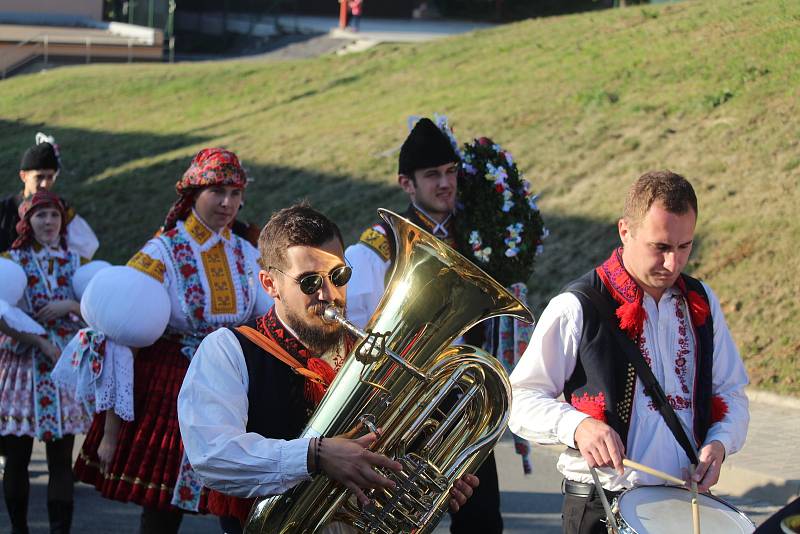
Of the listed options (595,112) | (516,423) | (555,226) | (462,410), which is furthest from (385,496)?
(595,112)

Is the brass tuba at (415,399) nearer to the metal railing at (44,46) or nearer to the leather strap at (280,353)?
the leather strap at (280,353)

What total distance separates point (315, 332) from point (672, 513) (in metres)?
1.16

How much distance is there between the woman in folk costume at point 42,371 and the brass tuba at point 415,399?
130 inches

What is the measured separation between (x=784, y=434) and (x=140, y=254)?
5112 millimetres

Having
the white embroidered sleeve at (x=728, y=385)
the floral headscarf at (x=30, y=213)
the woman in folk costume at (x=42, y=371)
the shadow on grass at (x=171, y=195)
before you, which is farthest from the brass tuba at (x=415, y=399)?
the shadow on grass at (x=171, y=195)

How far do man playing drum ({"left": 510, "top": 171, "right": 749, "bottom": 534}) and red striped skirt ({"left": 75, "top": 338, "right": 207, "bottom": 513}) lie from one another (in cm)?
182

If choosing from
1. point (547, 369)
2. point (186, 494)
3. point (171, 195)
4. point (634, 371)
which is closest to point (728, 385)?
point (634, 371)

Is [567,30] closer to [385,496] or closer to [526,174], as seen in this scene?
[526,174]

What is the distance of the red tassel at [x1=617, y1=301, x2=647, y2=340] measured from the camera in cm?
377

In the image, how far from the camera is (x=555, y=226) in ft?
41.4

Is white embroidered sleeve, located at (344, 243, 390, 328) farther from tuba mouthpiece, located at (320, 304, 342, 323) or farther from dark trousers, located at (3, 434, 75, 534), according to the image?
dark trousers, located at (3, 434, 75, 534)

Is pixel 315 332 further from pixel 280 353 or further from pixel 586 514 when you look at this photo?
pixel 586 514

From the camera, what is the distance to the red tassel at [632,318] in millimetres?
3773

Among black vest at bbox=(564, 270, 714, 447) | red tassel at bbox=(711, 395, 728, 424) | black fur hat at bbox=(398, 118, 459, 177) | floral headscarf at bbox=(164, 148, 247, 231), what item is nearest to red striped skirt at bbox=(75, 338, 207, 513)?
floral headscarf at bbox=(164, 148, 247, 231)
